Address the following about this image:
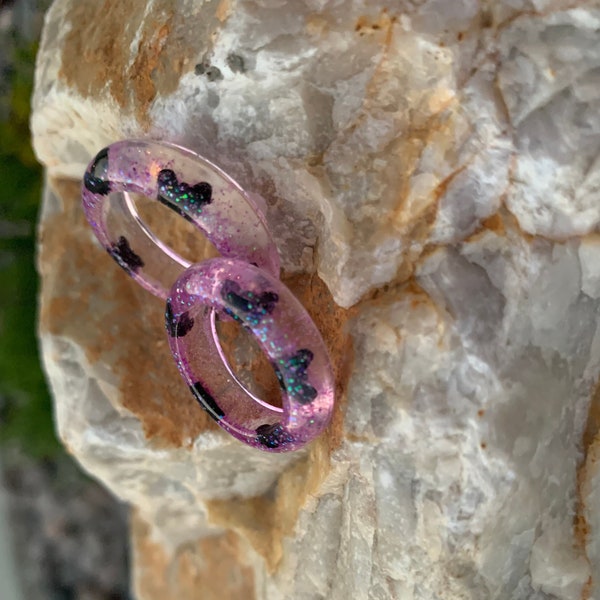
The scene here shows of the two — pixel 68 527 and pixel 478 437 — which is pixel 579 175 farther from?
pixel 68 527

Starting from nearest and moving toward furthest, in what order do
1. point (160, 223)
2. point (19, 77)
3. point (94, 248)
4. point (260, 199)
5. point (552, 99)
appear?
point (552, 99), point (260, 199), point (160, 223), point (94, 248), point (19, 77)

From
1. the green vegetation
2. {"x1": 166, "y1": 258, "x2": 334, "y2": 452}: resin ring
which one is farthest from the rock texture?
the green vegetation

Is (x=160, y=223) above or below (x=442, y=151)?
below

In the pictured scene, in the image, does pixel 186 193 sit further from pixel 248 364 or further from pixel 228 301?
pixel 248 364

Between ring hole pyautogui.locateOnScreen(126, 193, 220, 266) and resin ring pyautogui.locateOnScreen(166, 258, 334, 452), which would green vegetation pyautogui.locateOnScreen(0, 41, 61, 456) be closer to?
ring hole pyautogui.locateOnScreen(126, 193, 220, 266)

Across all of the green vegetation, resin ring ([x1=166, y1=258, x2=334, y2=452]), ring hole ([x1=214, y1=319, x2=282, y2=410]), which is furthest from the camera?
the green vegetation

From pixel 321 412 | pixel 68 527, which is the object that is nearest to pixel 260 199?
pixel 321 412

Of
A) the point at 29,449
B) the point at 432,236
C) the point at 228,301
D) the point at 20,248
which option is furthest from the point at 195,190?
the point at 29,449

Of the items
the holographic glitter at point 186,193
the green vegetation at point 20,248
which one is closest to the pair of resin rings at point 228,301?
the holographic glitter at point 186,193
